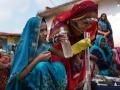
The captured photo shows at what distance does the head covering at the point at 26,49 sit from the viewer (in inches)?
133

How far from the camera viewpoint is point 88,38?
3.49m

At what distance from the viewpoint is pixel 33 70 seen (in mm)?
3352

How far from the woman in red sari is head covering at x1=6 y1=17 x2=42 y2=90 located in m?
0.15

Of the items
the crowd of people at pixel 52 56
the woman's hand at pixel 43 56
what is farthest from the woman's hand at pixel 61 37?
the woman's hand at pixel 43 56

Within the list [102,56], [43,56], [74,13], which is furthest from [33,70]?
[102,56]

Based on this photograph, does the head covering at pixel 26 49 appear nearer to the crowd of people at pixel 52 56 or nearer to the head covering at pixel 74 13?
the crowd of people at pixel 52 56

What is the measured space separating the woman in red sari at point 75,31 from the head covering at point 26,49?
0.15m

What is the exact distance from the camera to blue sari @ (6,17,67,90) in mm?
3367

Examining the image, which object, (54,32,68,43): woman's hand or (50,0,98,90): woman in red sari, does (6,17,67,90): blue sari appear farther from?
(54,32,68,43): woman's hand

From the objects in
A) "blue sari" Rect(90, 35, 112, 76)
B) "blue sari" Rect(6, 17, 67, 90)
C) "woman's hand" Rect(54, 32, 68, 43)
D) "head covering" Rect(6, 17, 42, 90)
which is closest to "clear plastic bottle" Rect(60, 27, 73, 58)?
"woman's hand" Rect(54, 32, 68, 43)

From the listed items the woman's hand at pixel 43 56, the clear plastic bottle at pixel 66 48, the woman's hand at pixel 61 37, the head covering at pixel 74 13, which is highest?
the head covering at pixel 74 13

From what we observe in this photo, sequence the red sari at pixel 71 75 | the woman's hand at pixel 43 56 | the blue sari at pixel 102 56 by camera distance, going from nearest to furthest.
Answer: the woman's hand at pixel 43 56, the red sari at pixel 71 75, the blue sari at pixel 102 56

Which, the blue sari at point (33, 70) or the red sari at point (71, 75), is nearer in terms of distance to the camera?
the blue sari at point (33, 70)

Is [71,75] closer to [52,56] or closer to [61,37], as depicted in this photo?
[52,56]
